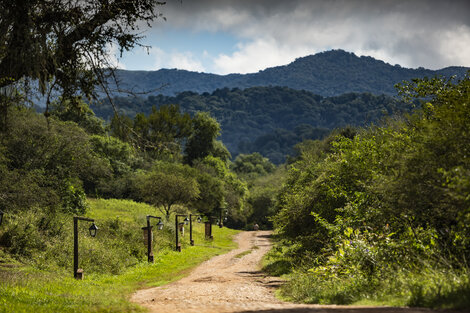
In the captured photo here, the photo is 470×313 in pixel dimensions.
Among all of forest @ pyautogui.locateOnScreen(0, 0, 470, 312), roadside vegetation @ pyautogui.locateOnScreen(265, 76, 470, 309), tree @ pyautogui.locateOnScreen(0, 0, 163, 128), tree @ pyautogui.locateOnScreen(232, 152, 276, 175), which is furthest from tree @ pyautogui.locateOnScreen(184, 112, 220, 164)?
tree @ pyautogui.locateOnScreen(0, 0, 163, 128)

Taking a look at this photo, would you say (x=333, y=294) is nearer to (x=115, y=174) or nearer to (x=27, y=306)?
(x=27, y=306)

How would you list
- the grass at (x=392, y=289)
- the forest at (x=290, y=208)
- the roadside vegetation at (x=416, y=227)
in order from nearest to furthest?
the grass at (x=392, y=289)
the roadside vegetation at (x=416, y=227)
the forest at (x=290, y=208)

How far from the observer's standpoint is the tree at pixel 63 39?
29.3ft

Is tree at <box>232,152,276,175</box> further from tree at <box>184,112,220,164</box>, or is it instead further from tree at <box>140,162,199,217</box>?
tree at <box>140,162,199,217</box>

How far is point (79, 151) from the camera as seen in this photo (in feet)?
136

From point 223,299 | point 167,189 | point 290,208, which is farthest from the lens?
point 167,189

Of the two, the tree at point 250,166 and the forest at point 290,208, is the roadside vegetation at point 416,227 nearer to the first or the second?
the forest at point 290,208

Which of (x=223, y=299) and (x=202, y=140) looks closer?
(x=223, y=299)

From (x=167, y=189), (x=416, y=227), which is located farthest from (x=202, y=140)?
(x=416, y=227)

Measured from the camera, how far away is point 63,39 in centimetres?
1000

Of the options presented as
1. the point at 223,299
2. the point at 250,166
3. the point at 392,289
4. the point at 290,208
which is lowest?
→ the point at 223,299

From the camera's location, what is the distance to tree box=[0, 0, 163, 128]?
8.93 meters

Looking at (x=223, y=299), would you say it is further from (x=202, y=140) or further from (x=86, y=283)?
(x=202, y=140)

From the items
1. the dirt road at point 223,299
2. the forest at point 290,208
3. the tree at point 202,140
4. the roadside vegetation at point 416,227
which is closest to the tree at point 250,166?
the tree at point 202,140
